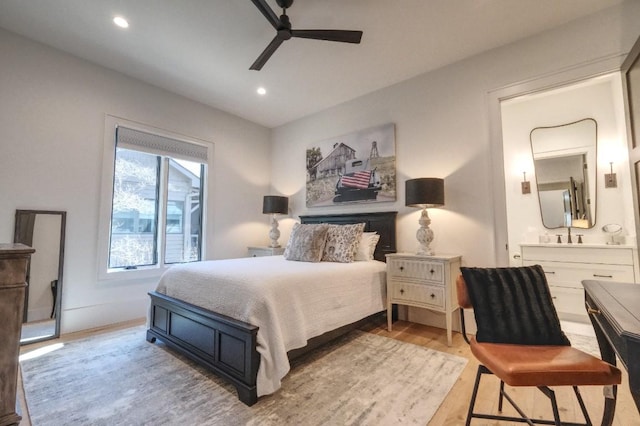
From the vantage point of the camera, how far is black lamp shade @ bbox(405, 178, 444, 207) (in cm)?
281

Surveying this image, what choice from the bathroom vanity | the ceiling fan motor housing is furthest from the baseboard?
the bathroom vanity

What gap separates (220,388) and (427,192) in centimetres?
246

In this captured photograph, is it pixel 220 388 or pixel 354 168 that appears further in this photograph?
pixel 354 168

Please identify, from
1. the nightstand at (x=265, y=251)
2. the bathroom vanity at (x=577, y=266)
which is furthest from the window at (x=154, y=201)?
the bathroom vanity at (x=577, y=266)

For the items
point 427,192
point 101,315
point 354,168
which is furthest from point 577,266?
point 101,315

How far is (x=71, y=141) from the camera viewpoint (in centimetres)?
293

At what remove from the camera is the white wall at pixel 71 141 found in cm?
262

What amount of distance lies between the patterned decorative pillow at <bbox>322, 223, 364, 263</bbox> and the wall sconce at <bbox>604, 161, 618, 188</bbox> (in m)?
2.93

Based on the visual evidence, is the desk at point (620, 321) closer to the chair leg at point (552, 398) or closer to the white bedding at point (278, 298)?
the chair leg at point (552, 398)

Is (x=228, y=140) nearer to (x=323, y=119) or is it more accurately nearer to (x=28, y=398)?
(x=323, y=119)

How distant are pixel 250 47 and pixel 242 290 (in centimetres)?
240

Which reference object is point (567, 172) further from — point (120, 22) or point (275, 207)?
point (120, 22)

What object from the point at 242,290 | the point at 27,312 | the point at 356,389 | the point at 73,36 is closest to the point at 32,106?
the point at 73,36

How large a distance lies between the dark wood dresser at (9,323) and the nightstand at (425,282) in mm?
2729
